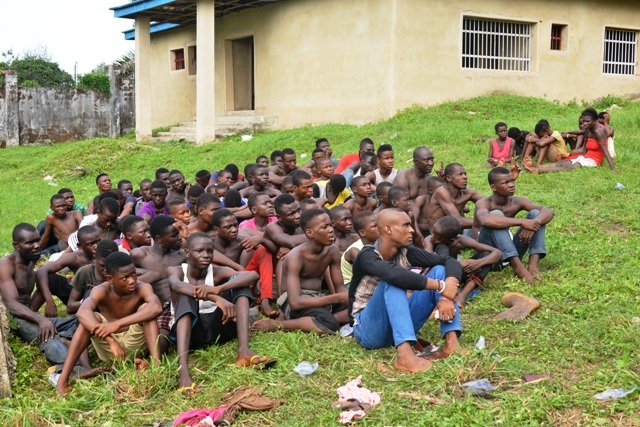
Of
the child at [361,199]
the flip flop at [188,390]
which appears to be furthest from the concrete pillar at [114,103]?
the flip flop at [188,390]

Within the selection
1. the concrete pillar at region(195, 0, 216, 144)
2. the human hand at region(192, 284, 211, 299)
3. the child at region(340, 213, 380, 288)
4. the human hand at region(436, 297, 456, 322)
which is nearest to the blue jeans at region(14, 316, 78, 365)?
the human hand at region(192, 284, 211, 299)

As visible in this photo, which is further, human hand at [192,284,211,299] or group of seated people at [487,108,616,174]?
group of seated people at [487,108,616,174]

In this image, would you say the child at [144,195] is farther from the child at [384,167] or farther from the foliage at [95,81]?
the foliage at [95,81]

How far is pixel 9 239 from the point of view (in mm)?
9633

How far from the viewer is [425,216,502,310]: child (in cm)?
607

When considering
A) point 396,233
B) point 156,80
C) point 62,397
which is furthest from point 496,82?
point 62,397

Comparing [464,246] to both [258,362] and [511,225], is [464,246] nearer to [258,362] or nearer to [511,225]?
[511,225]

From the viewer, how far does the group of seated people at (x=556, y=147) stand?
10.6m

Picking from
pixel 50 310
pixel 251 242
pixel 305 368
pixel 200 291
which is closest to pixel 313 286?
pixel 251 242

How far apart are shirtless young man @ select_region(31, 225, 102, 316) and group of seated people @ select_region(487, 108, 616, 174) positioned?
598 cm

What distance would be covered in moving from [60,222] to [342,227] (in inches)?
142

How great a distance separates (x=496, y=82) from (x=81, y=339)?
45.0 feet

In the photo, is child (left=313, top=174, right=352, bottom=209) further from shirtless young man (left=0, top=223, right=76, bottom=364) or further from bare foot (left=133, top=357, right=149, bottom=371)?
bare foot (left=133, top=357, right=149, bottom=371)

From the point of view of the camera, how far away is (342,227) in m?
6.61
